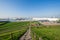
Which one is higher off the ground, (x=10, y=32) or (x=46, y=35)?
(x=10, y=32)

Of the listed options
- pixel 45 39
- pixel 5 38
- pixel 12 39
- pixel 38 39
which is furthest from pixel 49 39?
pixel 5 38

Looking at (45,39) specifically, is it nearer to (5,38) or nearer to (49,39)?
(49,39)

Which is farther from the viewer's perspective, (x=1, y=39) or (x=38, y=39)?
(x=38, y=39)

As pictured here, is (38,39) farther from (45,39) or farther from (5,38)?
(5,38)

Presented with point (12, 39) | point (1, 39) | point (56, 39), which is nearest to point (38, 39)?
point (56, 39)

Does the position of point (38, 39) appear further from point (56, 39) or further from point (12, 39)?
point (12, 39)

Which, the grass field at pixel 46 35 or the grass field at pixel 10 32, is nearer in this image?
the grass field at pixel 46 35

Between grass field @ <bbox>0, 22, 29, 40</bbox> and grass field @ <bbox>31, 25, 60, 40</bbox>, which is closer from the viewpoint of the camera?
grass field @ <bbox>31, 25, 60, 40</bbox>

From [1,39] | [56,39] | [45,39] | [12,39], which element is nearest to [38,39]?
[45,39]

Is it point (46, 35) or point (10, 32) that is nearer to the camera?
point (46, 35)
